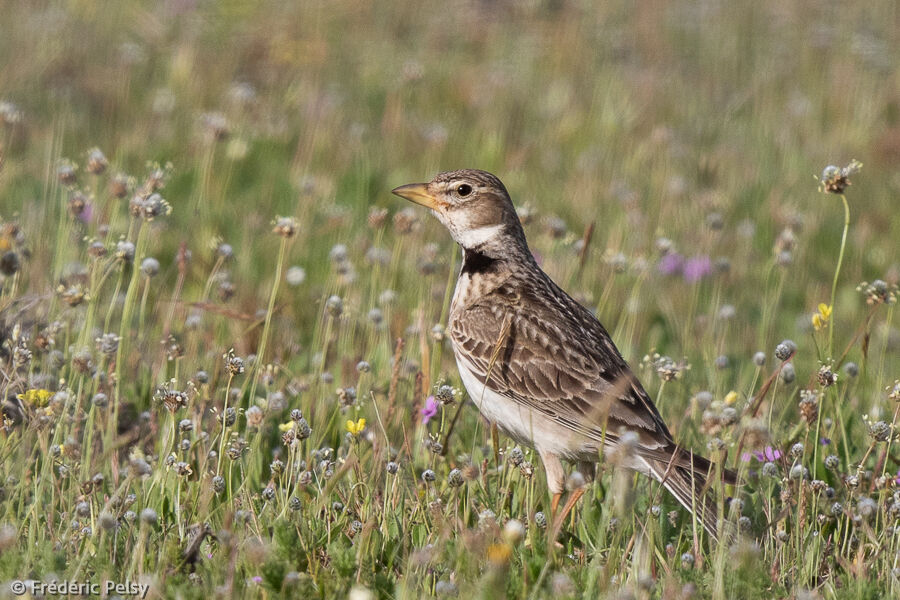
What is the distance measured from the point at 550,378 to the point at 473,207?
1.22 m

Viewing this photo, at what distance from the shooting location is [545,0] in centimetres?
1664

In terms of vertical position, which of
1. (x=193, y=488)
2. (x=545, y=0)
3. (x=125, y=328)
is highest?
(x=545, y=0)


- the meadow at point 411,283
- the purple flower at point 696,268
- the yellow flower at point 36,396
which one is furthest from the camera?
the purple flower at point 696,268

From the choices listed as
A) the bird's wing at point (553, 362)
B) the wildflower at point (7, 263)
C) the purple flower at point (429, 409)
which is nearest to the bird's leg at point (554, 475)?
the bird's wing at point (553, 362)

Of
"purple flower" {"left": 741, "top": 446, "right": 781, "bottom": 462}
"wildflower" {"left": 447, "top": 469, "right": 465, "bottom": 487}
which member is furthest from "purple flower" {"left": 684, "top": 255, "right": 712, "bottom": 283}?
"wildflower" {"left": 447, "top": 469, "right": 465, "bottom": 487}

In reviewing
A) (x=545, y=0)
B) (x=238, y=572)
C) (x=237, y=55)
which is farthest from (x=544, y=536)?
(x=545, y=0)

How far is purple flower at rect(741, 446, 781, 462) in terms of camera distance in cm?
536

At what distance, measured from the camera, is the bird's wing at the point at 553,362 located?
5.26 metres

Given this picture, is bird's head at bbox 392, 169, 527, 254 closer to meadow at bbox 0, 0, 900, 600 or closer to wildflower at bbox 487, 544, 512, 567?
meadow at bbox 0, 0, 900, 600

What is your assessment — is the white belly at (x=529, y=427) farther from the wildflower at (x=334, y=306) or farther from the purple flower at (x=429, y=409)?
the wildflower at (x=334, y=306)

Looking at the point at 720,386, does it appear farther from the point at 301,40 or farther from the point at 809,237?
the point at 301,40

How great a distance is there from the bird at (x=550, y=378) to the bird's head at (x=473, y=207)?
0.05 meters

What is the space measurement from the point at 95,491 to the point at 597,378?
2.22m

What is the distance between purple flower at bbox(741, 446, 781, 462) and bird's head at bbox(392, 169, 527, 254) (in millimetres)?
1562
